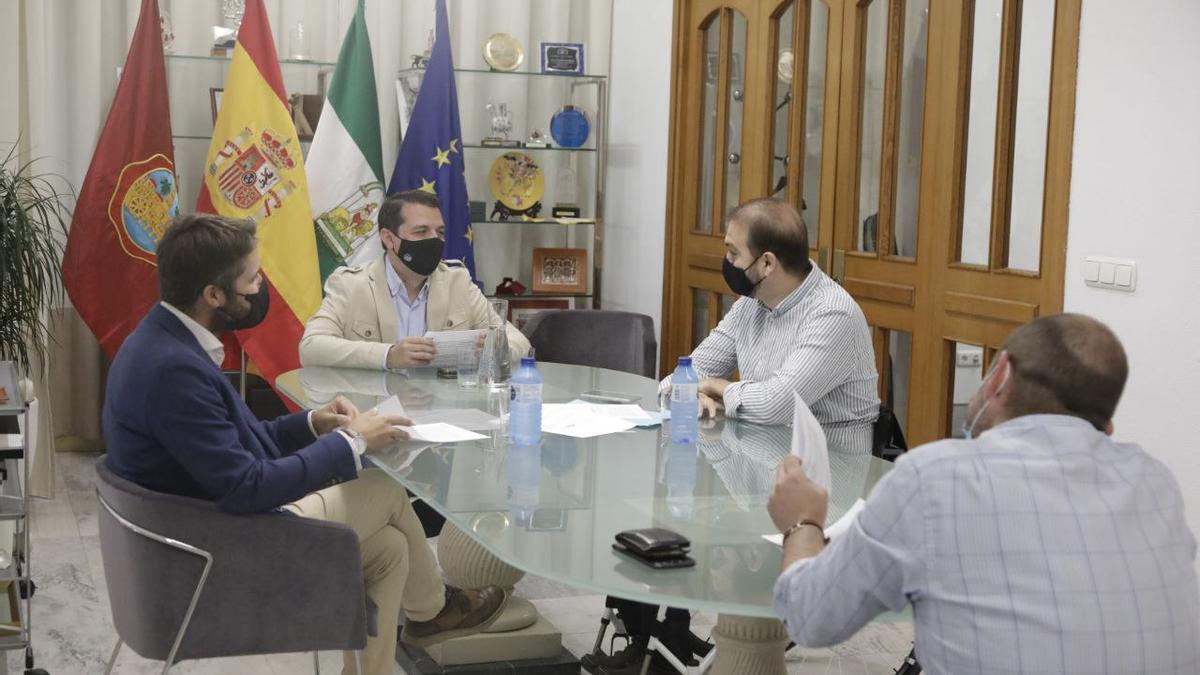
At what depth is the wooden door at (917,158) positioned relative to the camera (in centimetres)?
387

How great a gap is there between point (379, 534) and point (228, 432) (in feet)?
1.67

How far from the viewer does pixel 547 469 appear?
2725mm

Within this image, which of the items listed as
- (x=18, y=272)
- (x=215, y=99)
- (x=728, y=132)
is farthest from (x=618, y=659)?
(x=215, y=99)

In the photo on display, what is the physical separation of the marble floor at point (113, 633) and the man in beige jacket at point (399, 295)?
797mm

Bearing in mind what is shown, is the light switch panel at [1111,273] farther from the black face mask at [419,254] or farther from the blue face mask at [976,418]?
the black face mask at [419,254]

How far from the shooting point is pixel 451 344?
3.88 m

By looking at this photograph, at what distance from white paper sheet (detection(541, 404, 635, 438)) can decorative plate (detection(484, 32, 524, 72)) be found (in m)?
3.13

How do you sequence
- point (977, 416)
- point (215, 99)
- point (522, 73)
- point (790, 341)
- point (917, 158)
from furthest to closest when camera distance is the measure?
point (522, 73), point (215, 99), point (917, 158), point (790, 341), point (977, 416)

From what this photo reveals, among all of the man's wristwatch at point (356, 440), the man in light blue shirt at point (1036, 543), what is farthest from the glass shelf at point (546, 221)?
the man in light blue shirt at point (1036, 543)

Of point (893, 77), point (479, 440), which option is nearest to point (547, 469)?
point (479, 440)

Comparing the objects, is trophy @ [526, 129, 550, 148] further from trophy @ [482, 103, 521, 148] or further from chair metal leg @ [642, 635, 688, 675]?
chair metal leg @ [642, 635, 688, 675]

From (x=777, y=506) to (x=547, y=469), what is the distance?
2.67ft

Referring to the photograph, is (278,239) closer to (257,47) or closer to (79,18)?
(257,47)

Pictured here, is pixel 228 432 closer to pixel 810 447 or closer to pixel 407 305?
pixel 810 447
